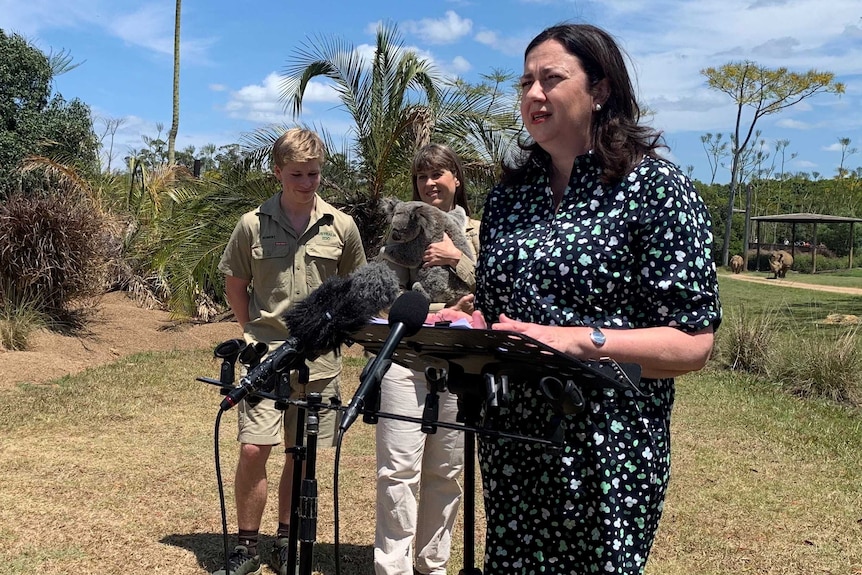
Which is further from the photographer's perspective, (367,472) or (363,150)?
(363,150)

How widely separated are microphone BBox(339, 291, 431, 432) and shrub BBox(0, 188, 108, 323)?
11561mm

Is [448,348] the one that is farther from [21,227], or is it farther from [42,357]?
[21,227]

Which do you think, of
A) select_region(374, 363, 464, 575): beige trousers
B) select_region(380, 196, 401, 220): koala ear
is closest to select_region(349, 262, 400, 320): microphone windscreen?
select_region(374, 363, 464, 575): beige trousers

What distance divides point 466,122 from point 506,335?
433 inches

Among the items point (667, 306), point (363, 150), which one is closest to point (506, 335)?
point (667, 306)

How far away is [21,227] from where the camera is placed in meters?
12.1

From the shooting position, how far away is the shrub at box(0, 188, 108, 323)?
12.1 metres

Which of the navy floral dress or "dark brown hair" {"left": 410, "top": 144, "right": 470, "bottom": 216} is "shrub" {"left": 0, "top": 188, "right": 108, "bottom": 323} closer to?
"dark brown hair" {"left": 410, "top": 144, "right": 470, "bottom": 216}

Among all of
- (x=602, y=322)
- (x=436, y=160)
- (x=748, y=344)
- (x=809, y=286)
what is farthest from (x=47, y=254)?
(x=809, y=286)

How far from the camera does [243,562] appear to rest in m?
4.64

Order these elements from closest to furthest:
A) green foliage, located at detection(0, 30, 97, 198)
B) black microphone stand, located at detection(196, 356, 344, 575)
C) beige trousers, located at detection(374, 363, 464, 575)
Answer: black microphone stand, located at detection(196, 356, 344, 575), beige trousers, located at detection(374, 363, 464, 575), green foliage, located at detection(0, 30, 97, 198)

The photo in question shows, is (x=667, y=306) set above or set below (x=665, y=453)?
above

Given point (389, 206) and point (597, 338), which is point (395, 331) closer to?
point (597, 338)

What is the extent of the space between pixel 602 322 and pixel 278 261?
114 inches
